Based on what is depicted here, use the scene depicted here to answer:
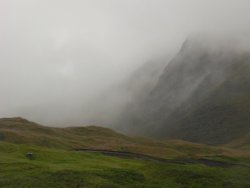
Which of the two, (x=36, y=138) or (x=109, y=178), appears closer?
(x=109, y=178)

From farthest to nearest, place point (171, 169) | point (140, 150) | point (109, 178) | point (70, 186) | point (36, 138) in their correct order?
point (140, 150) < point (36, 138) < point (171, 169) < point (109, 178) < point (70, 186)

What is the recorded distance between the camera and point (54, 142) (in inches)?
6048

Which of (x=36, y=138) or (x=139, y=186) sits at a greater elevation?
(x=36, y=138)

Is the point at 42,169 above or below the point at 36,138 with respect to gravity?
below

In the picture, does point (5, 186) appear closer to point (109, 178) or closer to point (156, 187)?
point (109, 178)

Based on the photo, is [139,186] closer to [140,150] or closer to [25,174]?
[25,174]

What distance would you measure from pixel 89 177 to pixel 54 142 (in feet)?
307

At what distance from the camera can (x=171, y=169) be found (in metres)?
68.6

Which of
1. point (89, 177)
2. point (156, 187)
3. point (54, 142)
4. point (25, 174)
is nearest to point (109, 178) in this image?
point (89, 177)

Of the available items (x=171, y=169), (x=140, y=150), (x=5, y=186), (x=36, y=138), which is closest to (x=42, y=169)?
(x=5, y=186)

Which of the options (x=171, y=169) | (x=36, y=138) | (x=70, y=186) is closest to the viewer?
(x=70, y=186)

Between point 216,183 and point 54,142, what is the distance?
323ft

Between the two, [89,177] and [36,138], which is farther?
[36,138]

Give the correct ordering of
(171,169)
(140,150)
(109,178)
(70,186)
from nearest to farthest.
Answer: (70,186) → (109,178) → (171,169) → (140,150)
